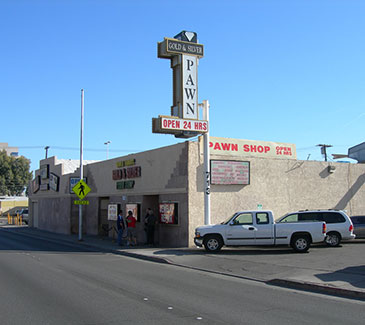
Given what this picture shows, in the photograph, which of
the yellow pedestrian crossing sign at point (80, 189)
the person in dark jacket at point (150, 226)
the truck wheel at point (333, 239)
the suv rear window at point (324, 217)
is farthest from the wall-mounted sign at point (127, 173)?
the truck wheel at point (333, 239)

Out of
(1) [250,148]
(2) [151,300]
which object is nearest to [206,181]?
(1) [250,148]

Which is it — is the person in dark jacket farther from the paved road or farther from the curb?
the curb

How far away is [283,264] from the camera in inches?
549

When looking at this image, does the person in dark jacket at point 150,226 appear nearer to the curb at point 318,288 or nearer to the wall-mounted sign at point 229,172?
the wall-mounted sign at point 229,172

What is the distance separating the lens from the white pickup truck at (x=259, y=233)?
16.5 metres

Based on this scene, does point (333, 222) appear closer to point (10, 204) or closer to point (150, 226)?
point (150, 226)

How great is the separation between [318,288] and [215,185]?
10510 millimetres

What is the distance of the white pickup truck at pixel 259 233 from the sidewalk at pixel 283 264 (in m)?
0.45

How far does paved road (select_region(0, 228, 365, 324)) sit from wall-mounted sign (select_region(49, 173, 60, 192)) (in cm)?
2110

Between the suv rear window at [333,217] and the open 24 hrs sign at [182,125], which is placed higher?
the open 24 hrs sign at [182,125]

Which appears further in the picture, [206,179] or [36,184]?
[36,184]

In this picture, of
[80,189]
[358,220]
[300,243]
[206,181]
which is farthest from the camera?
[80,189]

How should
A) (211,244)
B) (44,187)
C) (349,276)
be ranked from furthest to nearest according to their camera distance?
(44,187)
(211,244)
(349,276)

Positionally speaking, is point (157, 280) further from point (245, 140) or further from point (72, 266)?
point (245, 140)
